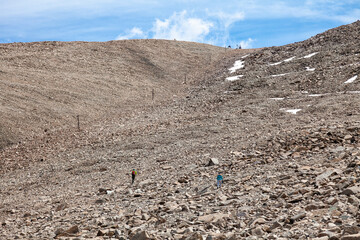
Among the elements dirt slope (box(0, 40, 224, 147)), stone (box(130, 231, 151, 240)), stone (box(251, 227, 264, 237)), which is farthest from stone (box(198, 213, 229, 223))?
dirt slope (box(0, 40, 224, 147))

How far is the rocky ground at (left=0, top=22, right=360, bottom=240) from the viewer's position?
8.50 meters

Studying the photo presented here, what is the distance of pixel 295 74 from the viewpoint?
110ft

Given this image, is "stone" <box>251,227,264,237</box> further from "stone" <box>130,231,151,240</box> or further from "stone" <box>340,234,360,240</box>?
"stone" <box>130,231,151,240</box>

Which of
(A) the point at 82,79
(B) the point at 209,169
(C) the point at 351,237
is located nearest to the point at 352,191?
(C) the point at 351,237

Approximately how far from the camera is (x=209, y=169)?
14492 mm

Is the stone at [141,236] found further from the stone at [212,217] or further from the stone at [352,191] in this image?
the stone at [352,191]

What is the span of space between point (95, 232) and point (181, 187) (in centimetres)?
416

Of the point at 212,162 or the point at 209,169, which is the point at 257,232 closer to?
the point at 209,169

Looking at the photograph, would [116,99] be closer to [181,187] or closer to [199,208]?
[181,187]

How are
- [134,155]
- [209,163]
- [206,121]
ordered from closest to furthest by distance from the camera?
[209,163] < [134,155] < [206,121]

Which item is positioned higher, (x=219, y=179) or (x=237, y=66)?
(x=237, y=66)

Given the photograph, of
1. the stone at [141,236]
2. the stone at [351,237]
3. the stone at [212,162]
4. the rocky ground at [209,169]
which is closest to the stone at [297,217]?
the rocky ground at [209,169]

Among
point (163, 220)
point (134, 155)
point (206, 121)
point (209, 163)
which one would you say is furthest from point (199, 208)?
point (206, 121)

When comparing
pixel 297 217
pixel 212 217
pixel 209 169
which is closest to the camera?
pixel 297 217
